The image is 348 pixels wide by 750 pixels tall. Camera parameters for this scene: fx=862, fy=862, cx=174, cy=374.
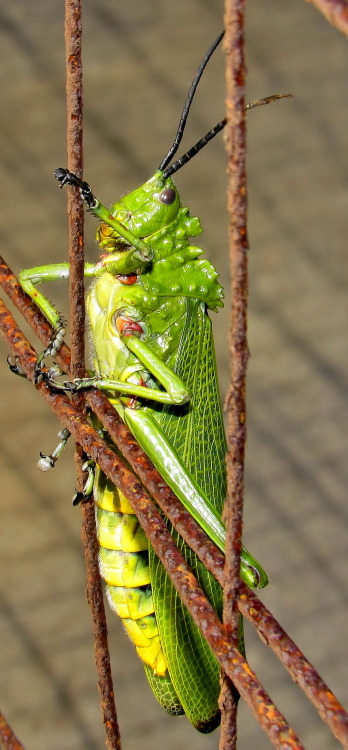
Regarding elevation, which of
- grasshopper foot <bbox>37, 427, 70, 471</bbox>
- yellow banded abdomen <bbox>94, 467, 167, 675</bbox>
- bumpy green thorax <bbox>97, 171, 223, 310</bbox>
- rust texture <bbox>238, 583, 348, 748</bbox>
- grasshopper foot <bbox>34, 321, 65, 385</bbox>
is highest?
bumpy green thorax <bbox>97, 171, 223, 310</bbox>

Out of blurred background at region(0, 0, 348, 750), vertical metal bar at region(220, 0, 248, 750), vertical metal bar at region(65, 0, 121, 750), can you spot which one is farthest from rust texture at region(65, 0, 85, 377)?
blurred background at region(0, 0, 348, 750)

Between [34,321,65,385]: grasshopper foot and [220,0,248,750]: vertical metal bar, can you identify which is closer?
[220,0,248,750]: vertical metal bar

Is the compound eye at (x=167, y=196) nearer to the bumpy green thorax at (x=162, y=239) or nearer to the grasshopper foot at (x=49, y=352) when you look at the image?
the bumpy green thorax at (x=162, y=239)

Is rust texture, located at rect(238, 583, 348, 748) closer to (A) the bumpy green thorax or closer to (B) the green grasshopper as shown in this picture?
(B) the green grasshopper

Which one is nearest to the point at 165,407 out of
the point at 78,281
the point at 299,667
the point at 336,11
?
the point at 78,281

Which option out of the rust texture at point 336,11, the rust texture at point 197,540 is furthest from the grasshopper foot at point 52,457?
the rust texture at point 336,11

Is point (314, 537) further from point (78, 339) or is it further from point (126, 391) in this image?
point (78, 339)
